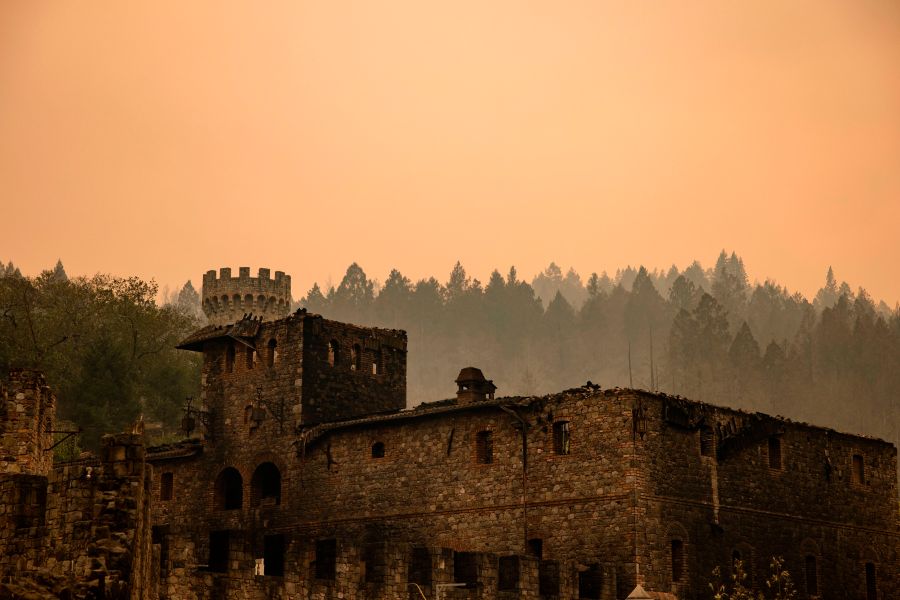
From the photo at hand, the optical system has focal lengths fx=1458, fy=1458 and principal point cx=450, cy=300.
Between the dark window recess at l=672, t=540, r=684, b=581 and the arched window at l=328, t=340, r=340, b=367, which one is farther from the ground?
the arched window at l=328, t=340, r=340, b=367

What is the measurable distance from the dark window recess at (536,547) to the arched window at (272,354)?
12705 millimetres

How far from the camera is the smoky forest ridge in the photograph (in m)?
73.1

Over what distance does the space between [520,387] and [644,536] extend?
113 m

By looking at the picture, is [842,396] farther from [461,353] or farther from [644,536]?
[644,536]

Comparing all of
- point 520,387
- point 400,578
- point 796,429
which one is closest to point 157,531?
point 400,578

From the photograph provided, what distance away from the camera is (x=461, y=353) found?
16425 cm

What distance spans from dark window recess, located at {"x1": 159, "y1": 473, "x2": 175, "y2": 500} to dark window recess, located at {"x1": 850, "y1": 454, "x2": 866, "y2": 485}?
76.8 feet

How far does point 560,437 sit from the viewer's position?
137 feet

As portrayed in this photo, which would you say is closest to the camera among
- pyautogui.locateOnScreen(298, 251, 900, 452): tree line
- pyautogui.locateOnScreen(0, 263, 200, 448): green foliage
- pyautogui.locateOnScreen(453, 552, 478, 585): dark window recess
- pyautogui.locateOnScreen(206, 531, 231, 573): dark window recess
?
pyautogui.locateOnScreen(453, 552, 478, 585): dark window recess

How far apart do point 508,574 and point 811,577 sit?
1261 centimetres

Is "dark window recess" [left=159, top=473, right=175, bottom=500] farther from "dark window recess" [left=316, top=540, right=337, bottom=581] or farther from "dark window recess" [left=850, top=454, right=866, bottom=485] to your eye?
"dark window recess" [left=850, top=454, right=866, bottom=485]

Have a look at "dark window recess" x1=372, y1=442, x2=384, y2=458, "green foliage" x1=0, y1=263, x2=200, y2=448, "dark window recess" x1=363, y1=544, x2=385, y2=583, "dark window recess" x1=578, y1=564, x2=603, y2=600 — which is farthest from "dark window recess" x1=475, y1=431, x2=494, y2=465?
"green foliage" x1=0, y1=263, x2=200, y2=448

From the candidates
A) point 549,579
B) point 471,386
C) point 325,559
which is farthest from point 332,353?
point 549,579

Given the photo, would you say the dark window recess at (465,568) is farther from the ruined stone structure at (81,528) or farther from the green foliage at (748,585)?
the ruined stone structure at (81,528)
